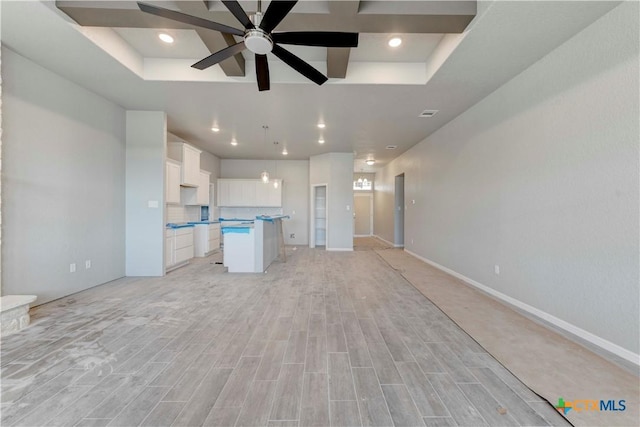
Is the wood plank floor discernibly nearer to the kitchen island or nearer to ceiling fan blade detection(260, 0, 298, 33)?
the kitchen island

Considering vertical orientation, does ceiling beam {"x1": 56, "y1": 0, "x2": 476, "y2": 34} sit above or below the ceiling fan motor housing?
above

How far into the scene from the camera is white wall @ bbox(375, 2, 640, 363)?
6.75 feet

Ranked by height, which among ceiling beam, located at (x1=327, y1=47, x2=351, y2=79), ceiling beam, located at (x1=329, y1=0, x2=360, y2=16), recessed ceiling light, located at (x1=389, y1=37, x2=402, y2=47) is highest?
recessed ceiling light, located at (x1=389, y1=37, x2=402, y2=47)

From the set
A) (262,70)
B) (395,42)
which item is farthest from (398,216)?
(262,70)

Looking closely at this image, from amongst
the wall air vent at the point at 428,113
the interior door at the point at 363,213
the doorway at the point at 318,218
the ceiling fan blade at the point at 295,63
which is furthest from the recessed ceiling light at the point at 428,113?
the interior door at the point at 363,213

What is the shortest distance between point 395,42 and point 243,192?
6.49m

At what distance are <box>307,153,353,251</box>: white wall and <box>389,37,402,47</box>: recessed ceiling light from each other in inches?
179

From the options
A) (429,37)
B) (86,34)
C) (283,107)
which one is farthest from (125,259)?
(429,37)

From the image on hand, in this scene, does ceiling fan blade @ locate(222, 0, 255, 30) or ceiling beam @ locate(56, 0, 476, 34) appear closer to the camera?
ceiling fan blade @ locate(222, 0, 255, 30)

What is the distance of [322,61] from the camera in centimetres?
329

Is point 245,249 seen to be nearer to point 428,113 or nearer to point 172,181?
point 172,181

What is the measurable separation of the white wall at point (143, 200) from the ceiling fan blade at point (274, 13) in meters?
3.66

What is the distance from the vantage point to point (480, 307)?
3.14 meters

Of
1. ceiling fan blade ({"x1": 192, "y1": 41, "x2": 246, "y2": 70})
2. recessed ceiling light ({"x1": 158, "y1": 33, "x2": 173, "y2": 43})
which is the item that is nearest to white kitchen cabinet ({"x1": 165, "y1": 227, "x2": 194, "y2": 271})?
recessed ceiling light ({"x1": 158, "y1": 33, "x2": 173, "y2": 43})
